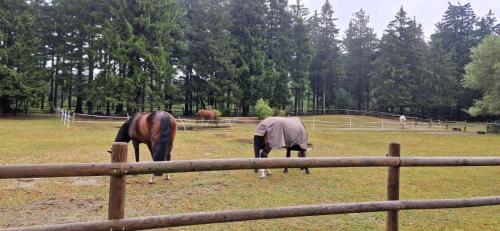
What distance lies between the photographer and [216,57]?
125 ft

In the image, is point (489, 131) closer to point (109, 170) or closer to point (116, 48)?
point (116, 48)

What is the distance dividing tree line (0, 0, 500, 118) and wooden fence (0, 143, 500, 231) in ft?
94.3

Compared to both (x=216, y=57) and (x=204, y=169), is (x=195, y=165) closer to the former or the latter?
(x=204, y=169)

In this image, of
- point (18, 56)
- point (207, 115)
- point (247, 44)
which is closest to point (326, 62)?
point (247, 44)

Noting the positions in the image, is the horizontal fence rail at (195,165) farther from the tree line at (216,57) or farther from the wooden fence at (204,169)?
the tree line at (216,57)

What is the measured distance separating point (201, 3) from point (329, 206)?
38789 millimetres

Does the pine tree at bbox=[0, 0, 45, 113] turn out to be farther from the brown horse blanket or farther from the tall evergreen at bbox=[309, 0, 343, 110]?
the tall evergreen at bbox=[309, 0, 343, 110]

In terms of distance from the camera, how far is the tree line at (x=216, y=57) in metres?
30.7

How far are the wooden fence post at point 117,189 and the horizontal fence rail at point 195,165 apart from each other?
63mm

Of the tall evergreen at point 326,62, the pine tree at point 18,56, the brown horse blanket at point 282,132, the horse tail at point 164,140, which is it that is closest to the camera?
the horse tail at point 164,140

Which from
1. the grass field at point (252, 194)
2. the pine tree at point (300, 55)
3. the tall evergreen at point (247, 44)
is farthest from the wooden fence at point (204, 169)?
the pine tree at point (300, 55)

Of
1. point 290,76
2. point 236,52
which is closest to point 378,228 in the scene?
point 236,52

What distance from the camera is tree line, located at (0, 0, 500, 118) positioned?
→ 1209 inches

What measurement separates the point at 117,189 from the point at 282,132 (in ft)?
20.2
